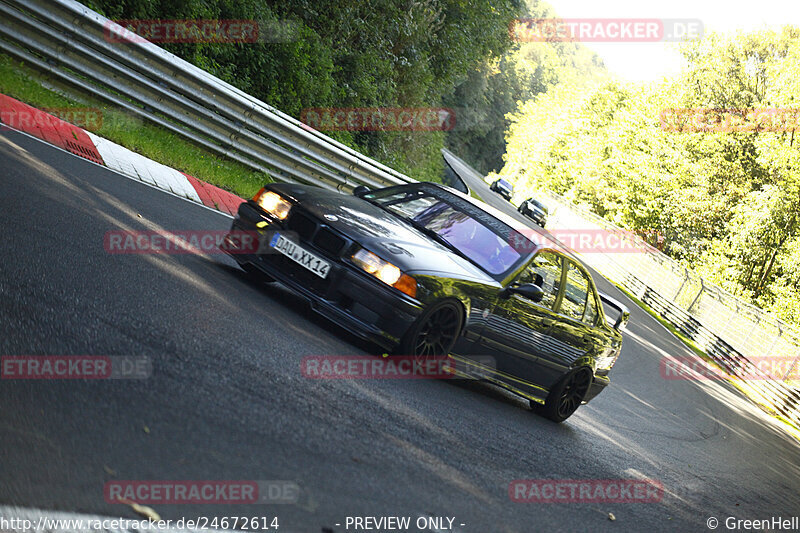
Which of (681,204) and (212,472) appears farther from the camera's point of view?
(681,204)

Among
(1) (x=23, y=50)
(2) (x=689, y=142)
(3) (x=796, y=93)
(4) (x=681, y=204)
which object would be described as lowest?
(1) (x=23, y=50)

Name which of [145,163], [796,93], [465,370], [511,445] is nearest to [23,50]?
[145,163]

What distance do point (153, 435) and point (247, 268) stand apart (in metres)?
3.41

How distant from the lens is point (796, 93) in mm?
32781

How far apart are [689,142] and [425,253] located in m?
37.1

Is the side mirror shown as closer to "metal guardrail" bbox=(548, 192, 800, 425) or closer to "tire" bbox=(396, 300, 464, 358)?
"tire" bbox=(396, 300, 464, 358)

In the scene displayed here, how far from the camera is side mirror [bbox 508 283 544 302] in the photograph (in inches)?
248

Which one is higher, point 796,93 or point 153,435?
point 796,93

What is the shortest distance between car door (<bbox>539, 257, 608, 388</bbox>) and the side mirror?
69 centimetres

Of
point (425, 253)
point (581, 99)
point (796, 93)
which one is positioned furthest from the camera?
point (581, 99)

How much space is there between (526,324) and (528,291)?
0.44 m

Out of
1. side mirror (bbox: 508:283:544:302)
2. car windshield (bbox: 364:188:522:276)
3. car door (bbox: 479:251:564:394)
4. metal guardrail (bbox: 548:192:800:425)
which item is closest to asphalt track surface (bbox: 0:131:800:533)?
car door (bbox: 479:251:564:394)

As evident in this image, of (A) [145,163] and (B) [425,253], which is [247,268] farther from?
(A) [145,163]

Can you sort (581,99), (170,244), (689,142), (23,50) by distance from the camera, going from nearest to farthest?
1. (170,244)
2. (23,50)
3. (689,142)
4. (581,99)
